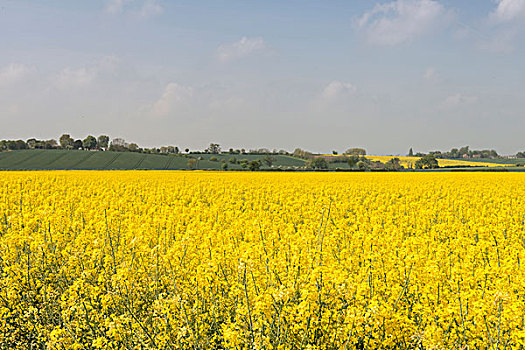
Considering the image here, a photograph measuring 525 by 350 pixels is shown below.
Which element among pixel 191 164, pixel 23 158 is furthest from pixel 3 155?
pixel 191 164

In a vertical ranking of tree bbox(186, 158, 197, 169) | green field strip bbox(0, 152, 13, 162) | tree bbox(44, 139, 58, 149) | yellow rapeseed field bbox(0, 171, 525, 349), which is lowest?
yellow rapeseed field bbox(0, 171, 525, 349)

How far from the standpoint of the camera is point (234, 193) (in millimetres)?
20953

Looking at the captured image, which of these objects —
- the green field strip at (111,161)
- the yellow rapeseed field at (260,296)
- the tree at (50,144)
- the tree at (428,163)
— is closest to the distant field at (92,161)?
the green field strip at (111,161)

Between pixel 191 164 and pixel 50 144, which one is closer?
pixel 191 164

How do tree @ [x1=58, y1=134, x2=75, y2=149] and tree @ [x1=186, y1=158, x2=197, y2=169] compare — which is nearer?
tree @ [x1=186, y1=158, x2=197, y2=169]

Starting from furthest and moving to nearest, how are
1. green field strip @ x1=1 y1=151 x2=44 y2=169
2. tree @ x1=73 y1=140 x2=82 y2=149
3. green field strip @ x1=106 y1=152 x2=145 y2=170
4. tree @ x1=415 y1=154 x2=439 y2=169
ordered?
tree @ x1=73 y1=140 x2=82 y2=149, tree @ x1=415 y1=154 x2=439 y2=169, green field strip @ x1=106 y1=152 x2=145 y2=170, green field strip @ x1=1 y1=151 x2=44 y2=169

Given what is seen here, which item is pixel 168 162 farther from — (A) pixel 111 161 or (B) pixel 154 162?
(A) pixel 111 161

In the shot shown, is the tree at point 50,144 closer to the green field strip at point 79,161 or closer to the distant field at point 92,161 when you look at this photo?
the distant field at point 92,161

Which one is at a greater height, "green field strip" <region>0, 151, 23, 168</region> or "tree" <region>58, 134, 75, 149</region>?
"tree" <region>58, 134, 75, 149</region>

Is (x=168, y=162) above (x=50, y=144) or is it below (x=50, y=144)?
below

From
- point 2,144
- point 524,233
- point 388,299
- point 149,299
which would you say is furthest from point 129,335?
point 2,144

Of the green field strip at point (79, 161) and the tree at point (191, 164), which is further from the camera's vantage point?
the tree at point (191, 164)

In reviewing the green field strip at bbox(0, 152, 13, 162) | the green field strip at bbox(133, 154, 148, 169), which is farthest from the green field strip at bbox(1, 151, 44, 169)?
the green field strip at bbox(133, 154, 148, 169)

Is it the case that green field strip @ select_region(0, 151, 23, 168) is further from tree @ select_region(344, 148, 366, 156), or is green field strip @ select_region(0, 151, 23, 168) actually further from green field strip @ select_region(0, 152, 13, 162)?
tree @ select_region(344, 148, 366, 156)
